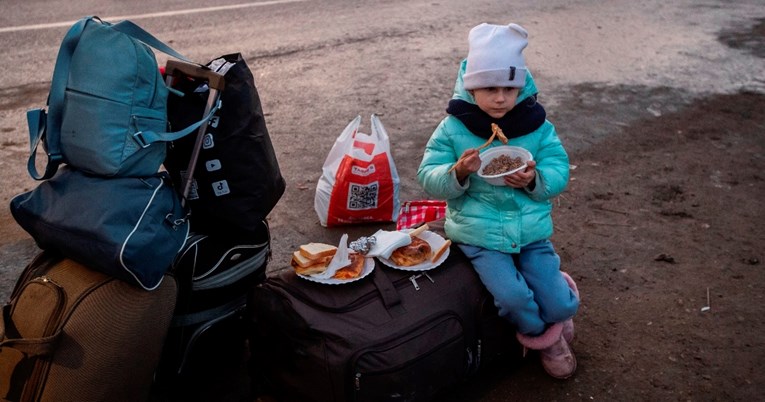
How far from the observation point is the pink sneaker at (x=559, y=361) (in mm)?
3098

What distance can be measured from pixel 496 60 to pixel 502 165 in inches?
15.6

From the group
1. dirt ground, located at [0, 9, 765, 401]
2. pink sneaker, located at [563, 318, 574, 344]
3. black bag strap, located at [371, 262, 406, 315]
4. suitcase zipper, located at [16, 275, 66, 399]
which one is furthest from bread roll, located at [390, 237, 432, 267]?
suitcase zipper, located at [16, 275, 66, 399]

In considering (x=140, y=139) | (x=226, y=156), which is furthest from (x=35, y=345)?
(x=226, y=156)

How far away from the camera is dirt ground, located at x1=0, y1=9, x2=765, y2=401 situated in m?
3.12

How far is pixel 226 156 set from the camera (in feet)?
9.32

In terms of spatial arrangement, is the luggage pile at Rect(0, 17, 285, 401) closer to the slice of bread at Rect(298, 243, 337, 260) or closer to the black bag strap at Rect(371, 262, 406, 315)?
the slice of bread at Rect(298, 243, 337, 260)

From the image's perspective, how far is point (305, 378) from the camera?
2709mm

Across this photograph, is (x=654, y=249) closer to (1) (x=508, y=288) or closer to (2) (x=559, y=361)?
(2) (x=559, y=361)

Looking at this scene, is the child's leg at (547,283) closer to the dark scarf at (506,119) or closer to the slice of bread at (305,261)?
the dark scarf at (506,119)

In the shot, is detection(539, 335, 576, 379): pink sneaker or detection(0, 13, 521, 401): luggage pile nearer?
detection(0, 13, 521, 401): luggage pile

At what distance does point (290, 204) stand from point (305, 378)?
1.81 meters

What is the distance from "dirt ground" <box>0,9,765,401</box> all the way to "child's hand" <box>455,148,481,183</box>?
868 mm

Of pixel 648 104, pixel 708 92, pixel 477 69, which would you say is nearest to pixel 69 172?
pixel 477 69


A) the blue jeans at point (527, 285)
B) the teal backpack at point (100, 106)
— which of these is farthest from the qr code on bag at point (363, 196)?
the teal backpack at point (100, 106)
